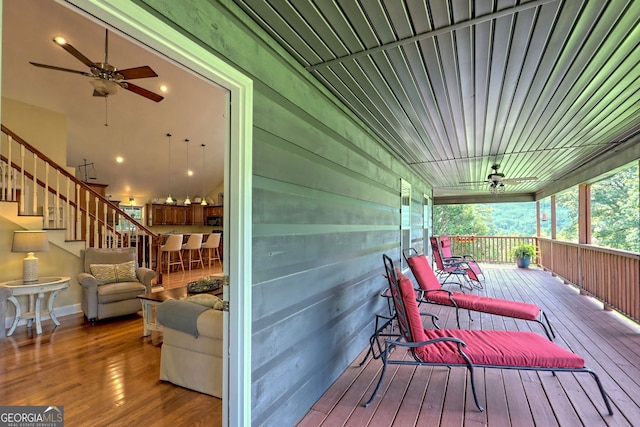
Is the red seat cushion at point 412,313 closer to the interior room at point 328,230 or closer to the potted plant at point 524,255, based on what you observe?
the interior room at point 328,230

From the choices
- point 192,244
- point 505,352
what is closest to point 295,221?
point 505,352

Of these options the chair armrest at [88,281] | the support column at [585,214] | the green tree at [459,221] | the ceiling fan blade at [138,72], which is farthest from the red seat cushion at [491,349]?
the green tree at [459,221]

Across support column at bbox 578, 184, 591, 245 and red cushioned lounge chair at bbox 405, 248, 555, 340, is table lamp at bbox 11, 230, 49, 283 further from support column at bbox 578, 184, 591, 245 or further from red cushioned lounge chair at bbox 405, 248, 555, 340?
support column at bbox 578, 184, 591, 245

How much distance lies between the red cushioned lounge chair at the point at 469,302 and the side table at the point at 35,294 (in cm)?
447

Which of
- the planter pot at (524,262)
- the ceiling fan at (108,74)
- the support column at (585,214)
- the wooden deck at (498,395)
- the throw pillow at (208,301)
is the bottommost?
the wooden deck at (498,395)

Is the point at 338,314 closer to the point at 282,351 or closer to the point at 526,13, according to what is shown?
the point at 282,351

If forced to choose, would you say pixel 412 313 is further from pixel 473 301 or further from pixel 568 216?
pixel 568 216

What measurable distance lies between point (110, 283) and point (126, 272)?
27cm

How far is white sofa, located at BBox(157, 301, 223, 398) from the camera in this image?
2.49m

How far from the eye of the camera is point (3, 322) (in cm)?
365

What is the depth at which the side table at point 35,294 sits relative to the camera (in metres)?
3.76

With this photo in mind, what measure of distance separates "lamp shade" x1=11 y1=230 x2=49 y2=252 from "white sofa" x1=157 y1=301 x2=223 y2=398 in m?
2.36

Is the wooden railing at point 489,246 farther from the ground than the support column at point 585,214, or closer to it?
closer to it

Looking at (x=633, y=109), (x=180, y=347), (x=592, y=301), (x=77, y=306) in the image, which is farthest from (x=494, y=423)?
(x=77, y=306)
